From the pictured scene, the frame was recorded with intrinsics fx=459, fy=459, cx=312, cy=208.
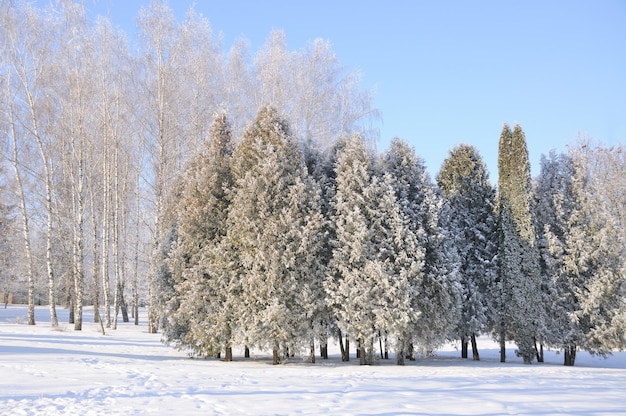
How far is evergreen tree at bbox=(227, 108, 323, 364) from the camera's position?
46.8 ft

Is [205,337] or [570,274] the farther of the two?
[570,274]

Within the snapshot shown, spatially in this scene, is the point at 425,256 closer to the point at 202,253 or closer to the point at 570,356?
the point at 202,253

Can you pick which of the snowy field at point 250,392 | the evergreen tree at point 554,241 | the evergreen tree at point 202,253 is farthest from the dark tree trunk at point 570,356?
the evergreen tree at point 202,253

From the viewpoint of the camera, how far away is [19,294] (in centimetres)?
4869

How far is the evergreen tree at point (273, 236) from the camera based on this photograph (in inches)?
562

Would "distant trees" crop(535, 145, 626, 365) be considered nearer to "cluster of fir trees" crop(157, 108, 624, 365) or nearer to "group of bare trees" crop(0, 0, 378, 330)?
"cluster of fir trees" crop(157, 108, 624, 365)

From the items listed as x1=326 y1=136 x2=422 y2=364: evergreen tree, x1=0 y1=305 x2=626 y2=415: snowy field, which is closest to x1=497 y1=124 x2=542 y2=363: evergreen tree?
x1=326 y1=136 x2=422 y2=364: evergreen tree

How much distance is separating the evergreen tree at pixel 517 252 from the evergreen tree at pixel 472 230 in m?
0.49

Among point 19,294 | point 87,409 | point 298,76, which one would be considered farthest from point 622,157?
point 19,294

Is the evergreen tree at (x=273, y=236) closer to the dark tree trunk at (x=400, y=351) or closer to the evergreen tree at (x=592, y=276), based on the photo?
the dark tree trunk at (x=400, y=351)

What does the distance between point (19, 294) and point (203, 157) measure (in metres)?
43.2

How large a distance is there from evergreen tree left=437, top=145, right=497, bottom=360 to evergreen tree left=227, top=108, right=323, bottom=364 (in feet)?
22.7

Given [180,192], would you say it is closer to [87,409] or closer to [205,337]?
[205,337]

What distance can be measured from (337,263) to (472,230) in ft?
24.7
